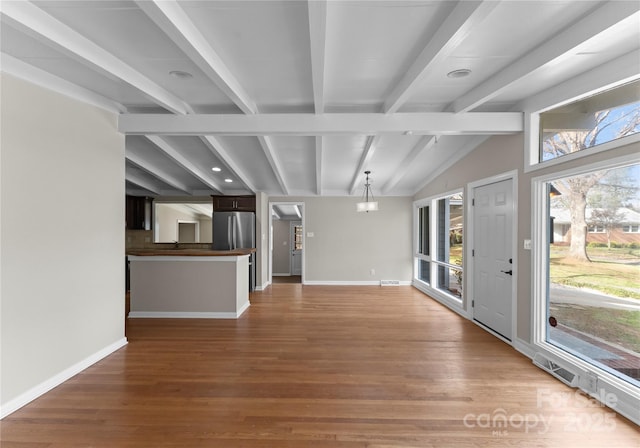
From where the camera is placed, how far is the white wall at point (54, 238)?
2283 millimetres

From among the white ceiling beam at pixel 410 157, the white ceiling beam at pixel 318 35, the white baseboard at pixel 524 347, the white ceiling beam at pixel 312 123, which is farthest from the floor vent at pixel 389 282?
the white ceiling beam at pixel 318 35

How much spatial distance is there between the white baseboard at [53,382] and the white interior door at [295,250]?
690 centimetres

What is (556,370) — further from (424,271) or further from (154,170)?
(154,170)

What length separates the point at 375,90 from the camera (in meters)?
3.01

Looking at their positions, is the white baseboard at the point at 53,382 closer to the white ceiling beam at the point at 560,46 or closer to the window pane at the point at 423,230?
the white ceiling beam at the point at 560,46

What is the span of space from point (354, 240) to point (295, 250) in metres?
3.12

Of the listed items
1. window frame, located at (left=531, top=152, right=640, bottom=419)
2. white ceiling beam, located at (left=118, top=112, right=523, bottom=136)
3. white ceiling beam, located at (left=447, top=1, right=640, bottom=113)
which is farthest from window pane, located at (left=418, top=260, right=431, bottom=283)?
white ceiling beam, located at (left=447, top=1, right=640, bottom=113)

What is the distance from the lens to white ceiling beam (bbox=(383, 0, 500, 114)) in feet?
5.80

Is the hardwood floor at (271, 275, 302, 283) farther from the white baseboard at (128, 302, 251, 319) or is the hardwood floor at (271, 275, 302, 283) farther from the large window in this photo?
the white baseboard at (128, 302, 251, 319)

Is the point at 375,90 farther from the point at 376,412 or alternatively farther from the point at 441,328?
the point at 441,328

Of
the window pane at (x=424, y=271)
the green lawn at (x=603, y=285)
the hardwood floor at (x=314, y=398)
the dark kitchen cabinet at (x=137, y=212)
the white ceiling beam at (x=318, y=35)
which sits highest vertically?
the white ceiling beam at (x=318, y=35)

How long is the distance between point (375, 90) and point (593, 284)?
2575mm

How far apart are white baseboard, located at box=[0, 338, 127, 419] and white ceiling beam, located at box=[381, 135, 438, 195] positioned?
4484mm

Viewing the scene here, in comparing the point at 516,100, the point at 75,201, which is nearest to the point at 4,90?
the point at 75,201
